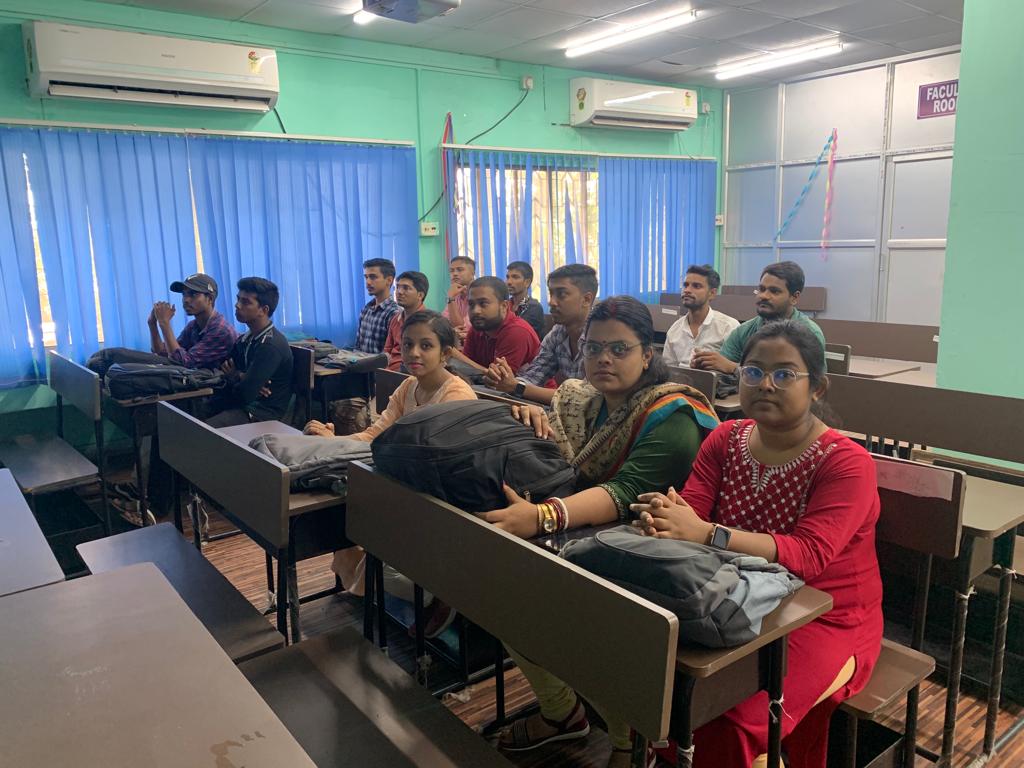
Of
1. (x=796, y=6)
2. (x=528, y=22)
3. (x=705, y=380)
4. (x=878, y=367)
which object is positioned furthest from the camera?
(x=528, y=22)

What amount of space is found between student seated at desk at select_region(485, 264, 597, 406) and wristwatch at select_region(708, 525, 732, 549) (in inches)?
69.9

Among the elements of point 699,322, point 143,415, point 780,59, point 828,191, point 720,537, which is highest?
point 780,59

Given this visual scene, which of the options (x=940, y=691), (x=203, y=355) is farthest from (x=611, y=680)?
(x=203, y=355)

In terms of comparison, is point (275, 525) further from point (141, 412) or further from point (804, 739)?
point (141, 412)

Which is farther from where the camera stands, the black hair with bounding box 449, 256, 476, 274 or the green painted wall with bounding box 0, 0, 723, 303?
the black hair with bounding box 449, 256, 476, 274

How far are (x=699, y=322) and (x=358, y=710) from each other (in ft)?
10.4

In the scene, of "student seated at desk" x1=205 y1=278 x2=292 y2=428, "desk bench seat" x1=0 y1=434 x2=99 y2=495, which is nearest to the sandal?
"desk bench seat" x1=0 y1=434 x2=99 y2=495

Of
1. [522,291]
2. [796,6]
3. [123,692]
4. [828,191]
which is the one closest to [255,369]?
[522,291]

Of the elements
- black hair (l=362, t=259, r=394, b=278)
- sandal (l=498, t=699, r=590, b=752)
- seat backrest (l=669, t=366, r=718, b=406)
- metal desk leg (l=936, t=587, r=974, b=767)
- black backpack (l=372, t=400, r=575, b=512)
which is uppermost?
black hair (l=362, t=259, r=394, b=278)

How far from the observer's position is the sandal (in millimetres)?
2055

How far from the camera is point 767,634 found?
4.06 feet

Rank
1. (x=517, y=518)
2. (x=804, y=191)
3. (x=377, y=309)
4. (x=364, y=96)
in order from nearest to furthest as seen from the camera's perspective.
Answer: (x=517, y=518) < (x=377, y=309) < (x=364, y=96) < (x=804, y=191)

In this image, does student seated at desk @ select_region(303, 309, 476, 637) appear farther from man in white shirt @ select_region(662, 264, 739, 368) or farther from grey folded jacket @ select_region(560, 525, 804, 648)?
man in white shirt @ select_region(662, 264, 739, 368)

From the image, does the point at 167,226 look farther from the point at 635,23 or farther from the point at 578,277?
the point at 635,23
